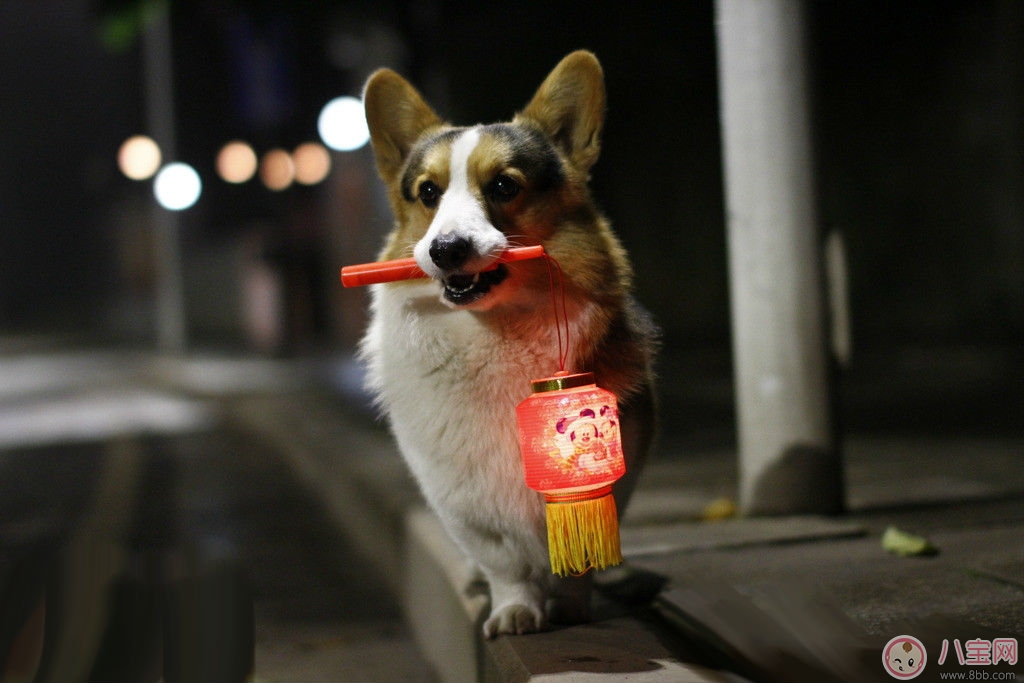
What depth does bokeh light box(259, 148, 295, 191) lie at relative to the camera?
18172mm

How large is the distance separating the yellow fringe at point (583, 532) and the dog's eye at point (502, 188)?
0.77 m

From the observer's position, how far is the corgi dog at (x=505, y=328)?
2369 mm

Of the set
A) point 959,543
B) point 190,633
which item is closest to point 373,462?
point 190,633

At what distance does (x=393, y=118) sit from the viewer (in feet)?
8.86

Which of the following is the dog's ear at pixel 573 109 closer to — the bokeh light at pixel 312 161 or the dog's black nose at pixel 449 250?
the dog's black nose at pixel 449 250

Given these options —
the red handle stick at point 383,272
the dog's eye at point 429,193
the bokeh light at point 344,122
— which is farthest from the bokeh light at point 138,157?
the red handle stick at point 383,272

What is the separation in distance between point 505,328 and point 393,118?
0.74 metres

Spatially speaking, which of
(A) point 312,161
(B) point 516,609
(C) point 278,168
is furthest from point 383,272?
(C) point 278,168

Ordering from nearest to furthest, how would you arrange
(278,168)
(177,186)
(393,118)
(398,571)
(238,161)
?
(393,118), (398,571), (177,186), (238,161), (278,168)

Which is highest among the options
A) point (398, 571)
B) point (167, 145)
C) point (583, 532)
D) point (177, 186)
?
point (167, 145)

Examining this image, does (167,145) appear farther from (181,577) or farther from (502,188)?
(502,188)

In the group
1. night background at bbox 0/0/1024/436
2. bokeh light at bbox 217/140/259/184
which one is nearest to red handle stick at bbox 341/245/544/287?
night background at bbox 0/0/1024/436

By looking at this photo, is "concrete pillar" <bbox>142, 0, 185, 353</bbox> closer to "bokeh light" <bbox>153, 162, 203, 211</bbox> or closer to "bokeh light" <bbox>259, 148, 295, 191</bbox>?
"bokeh light" <bbox>259, 148, 295, 191</bbox>

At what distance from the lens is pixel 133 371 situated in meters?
23.4
